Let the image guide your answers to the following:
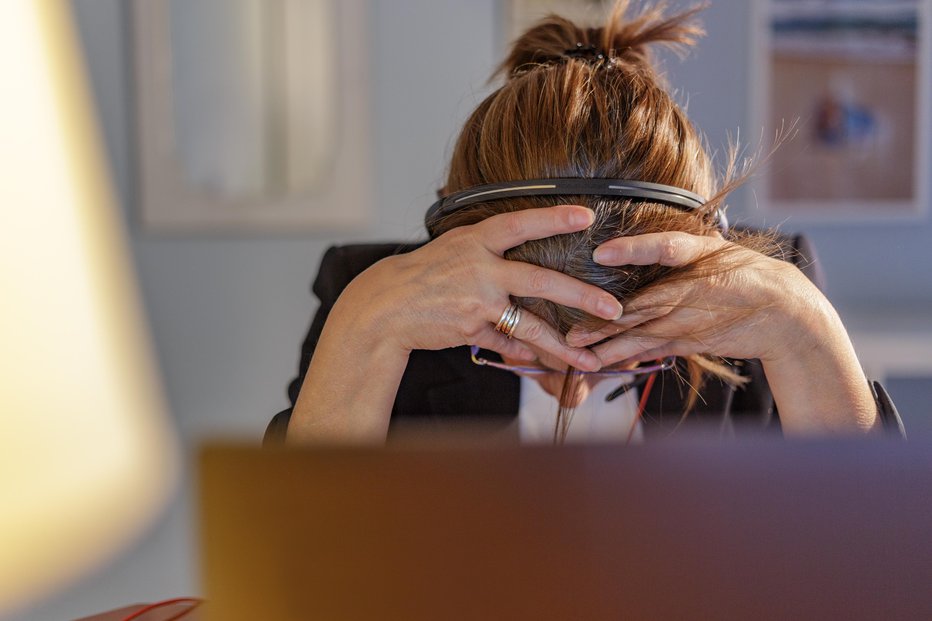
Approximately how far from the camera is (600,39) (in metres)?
1.11

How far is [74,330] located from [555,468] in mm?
843

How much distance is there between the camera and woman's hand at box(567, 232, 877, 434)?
2.78 feet

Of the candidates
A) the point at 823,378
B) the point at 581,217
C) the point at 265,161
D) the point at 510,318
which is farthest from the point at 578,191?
the point at 265,161

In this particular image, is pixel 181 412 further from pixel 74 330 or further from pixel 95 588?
pixel 74 330

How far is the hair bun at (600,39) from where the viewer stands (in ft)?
3.60

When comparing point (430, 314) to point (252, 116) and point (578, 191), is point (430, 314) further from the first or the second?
point (252, 116)

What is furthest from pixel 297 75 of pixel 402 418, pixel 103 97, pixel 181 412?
pixel 402 418

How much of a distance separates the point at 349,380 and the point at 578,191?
331 millimetres

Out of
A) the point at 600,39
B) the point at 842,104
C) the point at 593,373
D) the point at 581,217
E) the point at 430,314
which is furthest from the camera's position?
the point at 842,104

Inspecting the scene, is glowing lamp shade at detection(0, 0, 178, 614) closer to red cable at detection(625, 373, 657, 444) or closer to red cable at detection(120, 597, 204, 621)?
red cable at detection(120, 597, 204, 621)

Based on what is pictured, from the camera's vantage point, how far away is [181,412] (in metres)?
2.27

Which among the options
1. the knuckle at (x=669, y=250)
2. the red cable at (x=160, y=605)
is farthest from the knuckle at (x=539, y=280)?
the red cable at (x=160, y=605)

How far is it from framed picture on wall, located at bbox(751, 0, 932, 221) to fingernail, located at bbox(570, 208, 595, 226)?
1.72 metres

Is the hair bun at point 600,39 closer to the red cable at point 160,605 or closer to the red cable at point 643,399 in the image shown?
the red cable at point 643,399
